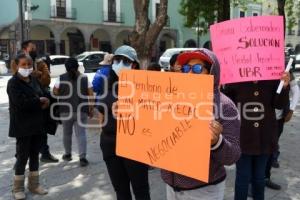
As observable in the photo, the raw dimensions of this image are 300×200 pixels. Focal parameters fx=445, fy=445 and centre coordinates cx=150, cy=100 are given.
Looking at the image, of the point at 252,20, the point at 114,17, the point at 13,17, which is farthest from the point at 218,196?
the point at 114,17

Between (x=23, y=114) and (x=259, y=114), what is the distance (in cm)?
251

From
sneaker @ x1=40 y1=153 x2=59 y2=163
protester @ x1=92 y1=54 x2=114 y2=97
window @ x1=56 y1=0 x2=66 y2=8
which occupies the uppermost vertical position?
window @ x1=56 y1=0 x2=66 y2=8

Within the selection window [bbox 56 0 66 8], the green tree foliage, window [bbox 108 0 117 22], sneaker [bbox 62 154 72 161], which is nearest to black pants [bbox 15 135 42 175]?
sneaker [bbox 62 154 72 161]

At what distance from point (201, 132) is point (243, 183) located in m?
1.98

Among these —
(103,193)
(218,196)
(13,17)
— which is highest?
(13,17)

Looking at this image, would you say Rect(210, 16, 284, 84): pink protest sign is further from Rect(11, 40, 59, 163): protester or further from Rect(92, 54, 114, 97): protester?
Rect(11, 40, 59, 163): protester

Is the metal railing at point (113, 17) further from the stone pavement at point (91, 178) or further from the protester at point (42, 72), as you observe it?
the protester at point (42, 72)

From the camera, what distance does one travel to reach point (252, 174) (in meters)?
4.15

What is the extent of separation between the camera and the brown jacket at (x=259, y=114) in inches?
155

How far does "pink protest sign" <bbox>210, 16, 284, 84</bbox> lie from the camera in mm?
3615

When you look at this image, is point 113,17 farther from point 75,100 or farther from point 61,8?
point 75,100

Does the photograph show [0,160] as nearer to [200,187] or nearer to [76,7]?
[200,187]

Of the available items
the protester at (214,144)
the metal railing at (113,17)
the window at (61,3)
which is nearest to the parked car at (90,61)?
the window at (61,3)

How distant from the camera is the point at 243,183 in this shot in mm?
4102
